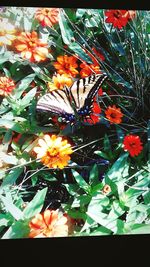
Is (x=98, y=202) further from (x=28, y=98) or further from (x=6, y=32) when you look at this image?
(x=6, y=32)

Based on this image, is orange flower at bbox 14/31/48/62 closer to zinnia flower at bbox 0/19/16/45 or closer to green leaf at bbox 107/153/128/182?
zinnia flower at bbox 0/19/16/45

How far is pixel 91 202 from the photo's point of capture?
6.73 ft

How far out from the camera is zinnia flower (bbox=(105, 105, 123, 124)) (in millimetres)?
2119

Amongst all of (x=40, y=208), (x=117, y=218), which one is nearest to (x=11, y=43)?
(x=40, y=208)

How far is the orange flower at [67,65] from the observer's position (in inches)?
81.1

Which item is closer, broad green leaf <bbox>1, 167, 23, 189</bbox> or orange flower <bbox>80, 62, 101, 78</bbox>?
broad green leaf <bbox>1, 167, 23, 189</bbox>

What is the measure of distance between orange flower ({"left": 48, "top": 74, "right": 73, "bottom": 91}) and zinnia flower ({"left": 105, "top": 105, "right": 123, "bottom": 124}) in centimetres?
24

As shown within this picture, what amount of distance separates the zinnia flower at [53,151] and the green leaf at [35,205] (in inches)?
5.5

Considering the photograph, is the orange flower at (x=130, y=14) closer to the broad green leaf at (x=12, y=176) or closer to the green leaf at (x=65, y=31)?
the green leaf at (x=65, y=31)

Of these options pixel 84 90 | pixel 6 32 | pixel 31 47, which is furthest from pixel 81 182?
pixel 6 32

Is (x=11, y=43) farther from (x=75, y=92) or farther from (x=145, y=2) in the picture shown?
(x=145, y=2)

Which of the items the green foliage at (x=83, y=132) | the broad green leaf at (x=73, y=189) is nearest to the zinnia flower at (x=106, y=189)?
the green foliage at (x=83, y=132)

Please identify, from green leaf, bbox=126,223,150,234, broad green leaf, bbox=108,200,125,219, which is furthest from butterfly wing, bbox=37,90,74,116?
green leaf, bbox=126,223,150,234

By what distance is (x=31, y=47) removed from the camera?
2.02 meters
